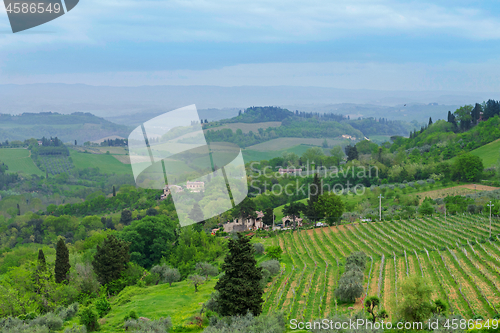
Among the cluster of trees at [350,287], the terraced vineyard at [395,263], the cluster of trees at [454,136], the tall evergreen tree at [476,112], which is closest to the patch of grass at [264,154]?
Result: the cluster of trees at [454,136]

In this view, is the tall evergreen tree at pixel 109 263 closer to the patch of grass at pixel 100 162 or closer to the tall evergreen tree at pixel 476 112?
the tall evergreen tree at pixel 476 112

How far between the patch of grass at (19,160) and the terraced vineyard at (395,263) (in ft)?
497

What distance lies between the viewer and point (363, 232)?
3703 cm

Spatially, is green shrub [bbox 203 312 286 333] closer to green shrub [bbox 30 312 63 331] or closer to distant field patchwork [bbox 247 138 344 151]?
green shrub [bbox 30 312 63 331]

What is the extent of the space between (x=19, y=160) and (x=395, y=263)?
178966 millimetres

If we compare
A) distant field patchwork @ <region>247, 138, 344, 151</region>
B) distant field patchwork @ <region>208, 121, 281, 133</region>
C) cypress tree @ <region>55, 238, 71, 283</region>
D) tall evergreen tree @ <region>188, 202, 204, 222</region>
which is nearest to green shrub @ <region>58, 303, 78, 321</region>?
cypress tree @ <region>55, 238, 71, 283</region>

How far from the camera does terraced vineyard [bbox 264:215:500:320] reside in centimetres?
1844

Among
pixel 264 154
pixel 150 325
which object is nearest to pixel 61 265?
pixel 150 325

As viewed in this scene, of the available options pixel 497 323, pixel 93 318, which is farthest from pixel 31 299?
pixel 497 323

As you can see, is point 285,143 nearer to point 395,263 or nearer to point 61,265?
point 61,265

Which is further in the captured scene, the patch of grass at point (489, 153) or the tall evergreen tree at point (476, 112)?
the tall evergreen tree at point (476, 112)

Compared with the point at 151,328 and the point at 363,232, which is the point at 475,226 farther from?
the point at 151,328

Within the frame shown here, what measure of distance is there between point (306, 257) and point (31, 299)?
19431 mm

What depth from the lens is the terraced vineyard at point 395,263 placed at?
60.5 ft
